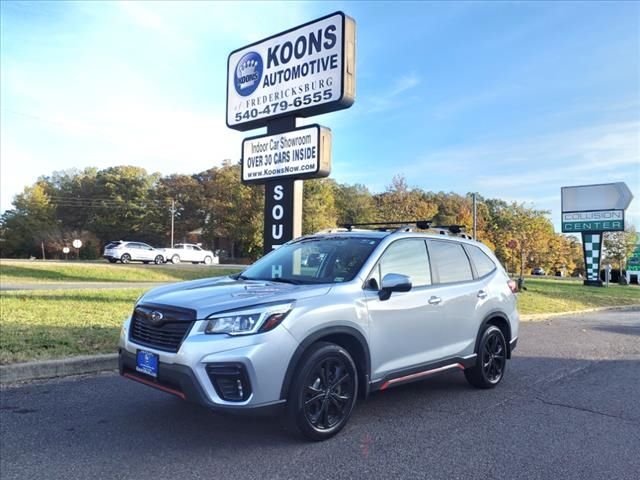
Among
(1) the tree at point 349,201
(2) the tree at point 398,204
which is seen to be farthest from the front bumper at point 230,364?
(1) the tree at point 349,201

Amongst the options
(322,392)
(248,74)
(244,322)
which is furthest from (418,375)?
(248,74)

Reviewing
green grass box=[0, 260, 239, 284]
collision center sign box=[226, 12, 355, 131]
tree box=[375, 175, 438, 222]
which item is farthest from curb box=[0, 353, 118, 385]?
tree box=[375, 175, 438, 222]

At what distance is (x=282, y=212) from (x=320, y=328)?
19.9ft

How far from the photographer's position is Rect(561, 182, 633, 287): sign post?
36.0 metres

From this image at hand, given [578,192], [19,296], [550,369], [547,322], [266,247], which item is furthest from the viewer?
[578,192]

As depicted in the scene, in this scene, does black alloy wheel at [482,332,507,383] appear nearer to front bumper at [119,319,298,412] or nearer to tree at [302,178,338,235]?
front bumper at [119,319,298,412]

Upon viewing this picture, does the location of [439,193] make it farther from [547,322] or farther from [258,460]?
[258,460]

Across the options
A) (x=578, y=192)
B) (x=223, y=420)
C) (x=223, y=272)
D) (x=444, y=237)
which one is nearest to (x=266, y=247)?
(x=444, y=237)

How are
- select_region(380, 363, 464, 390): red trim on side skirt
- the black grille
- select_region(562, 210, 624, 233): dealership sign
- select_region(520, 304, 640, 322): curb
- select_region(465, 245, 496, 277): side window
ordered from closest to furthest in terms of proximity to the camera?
the black grille, select_region(380, 363, 464, 390): red trim on side skirt, select_region(465, 245, 496, 277): side window, select_region(520, 304, 640, 322): curb, select_region(562, 210, 624, 233): dealership sign

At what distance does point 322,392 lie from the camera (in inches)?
165

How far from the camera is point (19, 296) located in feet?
40.3

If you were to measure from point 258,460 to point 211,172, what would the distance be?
70.5 m

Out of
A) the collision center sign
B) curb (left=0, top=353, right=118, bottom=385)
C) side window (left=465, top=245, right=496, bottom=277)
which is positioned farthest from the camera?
the collision center sign

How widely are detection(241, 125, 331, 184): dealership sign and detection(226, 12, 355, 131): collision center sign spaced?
1.54 ft
